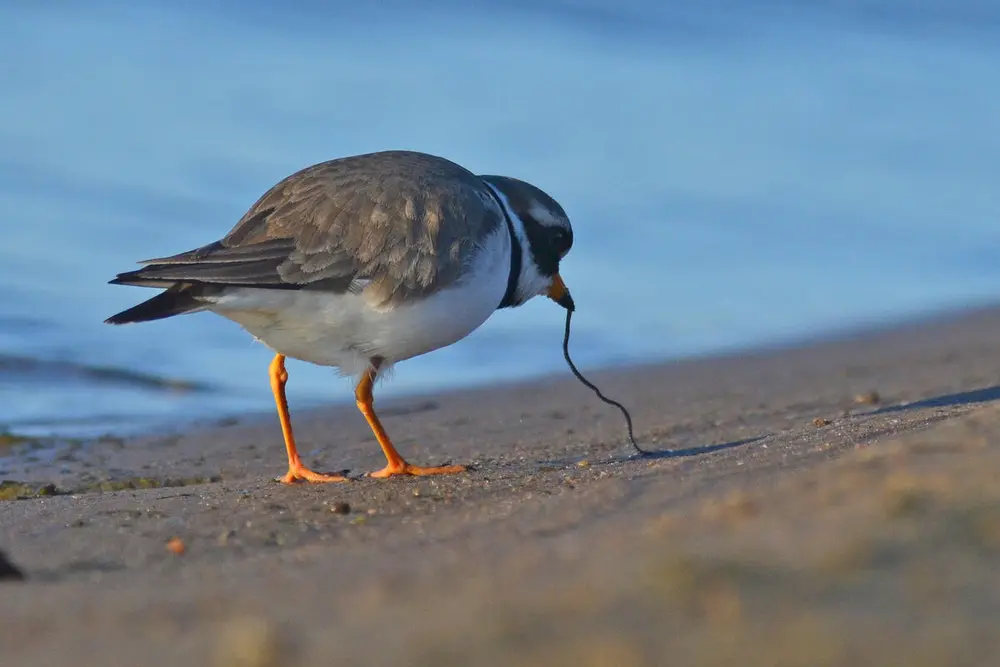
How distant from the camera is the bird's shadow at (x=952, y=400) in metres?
6.67

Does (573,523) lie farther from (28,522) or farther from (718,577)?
(28,522)

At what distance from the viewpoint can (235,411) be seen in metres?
9.38

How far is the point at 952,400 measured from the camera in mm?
6949

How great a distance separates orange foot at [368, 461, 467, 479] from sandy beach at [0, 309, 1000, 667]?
167 mm

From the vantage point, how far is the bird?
5.77 meters

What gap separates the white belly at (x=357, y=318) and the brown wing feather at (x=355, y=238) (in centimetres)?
6

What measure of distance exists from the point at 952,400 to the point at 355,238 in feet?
10.1

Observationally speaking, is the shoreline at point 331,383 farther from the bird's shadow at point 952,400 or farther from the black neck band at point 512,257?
the bird's shadow at point 952,400

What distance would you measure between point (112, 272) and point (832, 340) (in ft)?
19.7

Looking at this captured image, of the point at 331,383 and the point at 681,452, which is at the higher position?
the point at 331,383

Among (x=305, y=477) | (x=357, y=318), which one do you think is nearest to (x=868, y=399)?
(x=357, y=318)

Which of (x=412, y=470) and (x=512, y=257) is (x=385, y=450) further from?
(x=512, y=257)

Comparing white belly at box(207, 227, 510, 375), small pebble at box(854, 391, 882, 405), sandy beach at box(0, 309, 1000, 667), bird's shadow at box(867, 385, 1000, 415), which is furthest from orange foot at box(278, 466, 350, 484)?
small pebble at box(854, 391, 882, 405)

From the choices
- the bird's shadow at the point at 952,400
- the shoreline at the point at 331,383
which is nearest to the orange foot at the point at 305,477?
the bird's shadow at the point at 952,400
